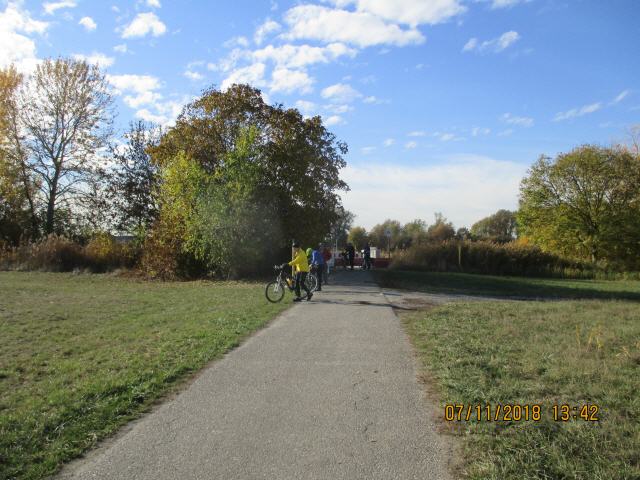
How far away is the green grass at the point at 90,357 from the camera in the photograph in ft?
14.2

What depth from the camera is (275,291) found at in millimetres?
14250

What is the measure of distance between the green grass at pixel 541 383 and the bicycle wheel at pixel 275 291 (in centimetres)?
459

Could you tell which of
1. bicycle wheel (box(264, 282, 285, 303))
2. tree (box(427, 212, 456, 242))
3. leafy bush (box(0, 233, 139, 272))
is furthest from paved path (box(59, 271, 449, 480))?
tree (box(427, 212, 456, 242))

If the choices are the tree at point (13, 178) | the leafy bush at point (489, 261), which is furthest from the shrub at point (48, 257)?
the leafy bush at point (489, 261)

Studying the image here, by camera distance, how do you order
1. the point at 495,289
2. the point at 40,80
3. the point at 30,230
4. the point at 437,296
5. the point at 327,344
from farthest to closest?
the point at 30,230
the point at 40,80
the point at 495,289
the point at 437,296
the point at 327,344

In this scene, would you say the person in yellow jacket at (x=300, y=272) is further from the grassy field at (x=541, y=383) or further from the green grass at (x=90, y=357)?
the grassy field at (x=541, y=383)

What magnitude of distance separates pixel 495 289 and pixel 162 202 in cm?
1690

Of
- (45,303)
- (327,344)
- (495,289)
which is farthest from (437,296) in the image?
(45,303)

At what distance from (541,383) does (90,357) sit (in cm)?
636

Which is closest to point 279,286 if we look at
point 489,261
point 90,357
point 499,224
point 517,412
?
point 90,357

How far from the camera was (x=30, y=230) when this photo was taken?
37562 millimetres

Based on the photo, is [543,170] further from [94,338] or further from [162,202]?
[94,338]

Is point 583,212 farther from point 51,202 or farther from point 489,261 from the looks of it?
point 51,202

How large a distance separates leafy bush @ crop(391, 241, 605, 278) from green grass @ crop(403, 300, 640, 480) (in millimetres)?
24176
